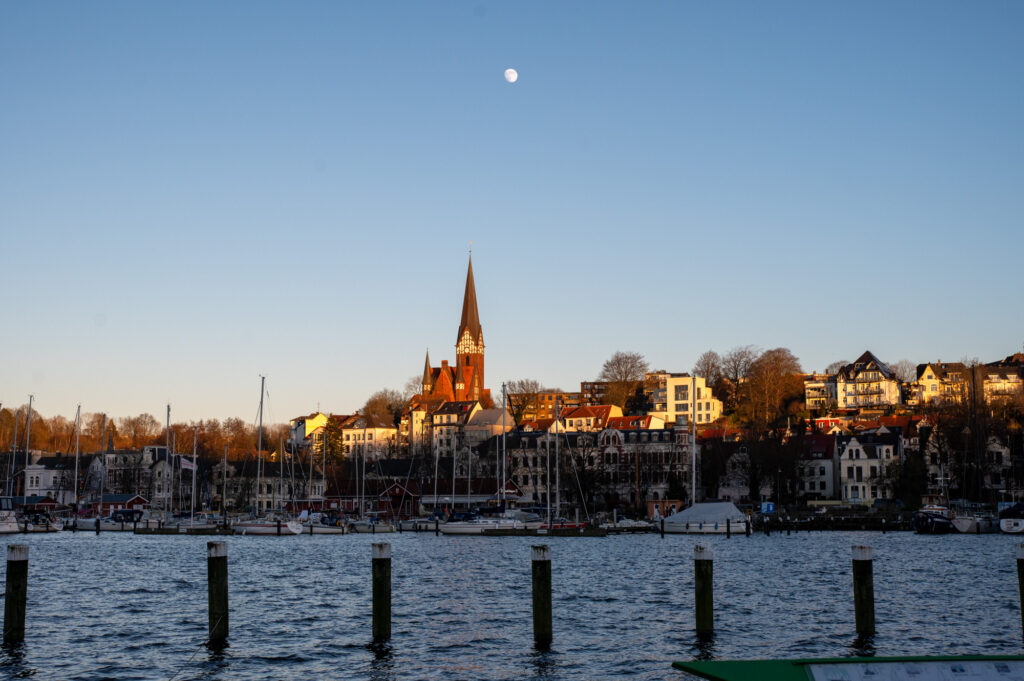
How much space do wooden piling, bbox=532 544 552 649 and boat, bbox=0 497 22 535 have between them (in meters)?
87.4

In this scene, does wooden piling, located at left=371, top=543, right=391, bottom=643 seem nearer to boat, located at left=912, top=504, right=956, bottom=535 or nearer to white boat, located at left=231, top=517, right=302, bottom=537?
white boat, located at left=231, top=517, right=302, bottom=537

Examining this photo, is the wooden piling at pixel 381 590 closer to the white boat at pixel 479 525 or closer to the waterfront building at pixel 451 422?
the white boat at pixel 479 525

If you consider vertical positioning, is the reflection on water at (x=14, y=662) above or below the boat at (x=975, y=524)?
below

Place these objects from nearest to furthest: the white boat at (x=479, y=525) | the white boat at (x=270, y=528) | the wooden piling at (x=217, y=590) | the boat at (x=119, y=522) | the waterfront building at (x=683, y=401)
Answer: the wooden piling at (x=217, y=590) → the white boat at (x=479, y=525) → the white boat at (x=270, y=528) → the boat at (x=119, y=522) → the waterfront building at (x=683, y=401)

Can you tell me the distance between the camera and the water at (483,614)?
26906 mm

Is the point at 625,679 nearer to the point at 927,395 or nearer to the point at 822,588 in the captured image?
the point at 822,588

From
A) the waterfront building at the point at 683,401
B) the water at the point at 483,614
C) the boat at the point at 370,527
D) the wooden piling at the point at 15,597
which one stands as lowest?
the water at the point at 483,614

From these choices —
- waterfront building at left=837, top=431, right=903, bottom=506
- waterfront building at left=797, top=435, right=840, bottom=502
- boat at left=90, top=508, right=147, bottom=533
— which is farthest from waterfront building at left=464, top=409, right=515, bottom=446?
boat at left=90, top=508, right=147, bottom=533

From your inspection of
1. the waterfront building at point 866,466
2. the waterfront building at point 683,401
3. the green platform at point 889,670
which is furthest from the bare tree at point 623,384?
the green platform at point 889,670

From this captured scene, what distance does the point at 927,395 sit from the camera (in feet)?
644

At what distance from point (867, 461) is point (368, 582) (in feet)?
313

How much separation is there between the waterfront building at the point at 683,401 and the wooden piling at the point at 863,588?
14015 centimetres

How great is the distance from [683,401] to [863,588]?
150 meters

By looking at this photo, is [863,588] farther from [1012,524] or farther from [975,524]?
[975,524]
